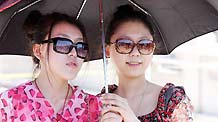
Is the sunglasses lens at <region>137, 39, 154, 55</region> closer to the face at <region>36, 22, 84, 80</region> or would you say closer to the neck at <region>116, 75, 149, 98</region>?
the neck at <region>116, 75, 149, 98</region>

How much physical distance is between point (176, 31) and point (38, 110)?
83 cm

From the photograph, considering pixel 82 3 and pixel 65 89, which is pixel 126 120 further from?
pixel 82 3

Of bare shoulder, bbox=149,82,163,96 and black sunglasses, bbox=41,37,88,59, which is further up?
black sunglasses, bbox=41,37,88,59

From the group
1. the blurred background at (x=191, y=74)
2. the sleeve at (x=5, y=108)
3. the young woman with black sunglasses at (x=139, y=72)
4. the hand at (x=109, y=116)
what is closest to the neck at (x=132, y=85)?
the young woman with black sunglasses at (x=139, y=72)

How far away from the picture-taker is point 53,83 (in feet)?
6.35

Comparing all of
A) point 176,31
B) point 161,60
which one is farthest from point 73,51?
point 161,60

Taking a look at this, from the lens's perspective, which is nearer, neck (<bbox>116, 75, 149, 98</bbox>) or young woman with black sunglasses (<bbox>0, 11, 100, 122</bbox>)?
young woman with black sunglasses (<bbox>0, 11, 100, 122</bbox>)

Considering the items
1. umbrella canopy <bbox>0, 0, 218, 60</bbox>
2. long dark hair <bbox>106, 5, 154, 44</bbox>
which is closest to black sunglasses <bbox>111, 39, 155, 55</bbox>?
long dark hair <bbox>106, 5, 154, 44</bbox>

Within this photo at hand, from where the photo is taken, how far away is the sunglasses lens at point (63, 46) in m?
1.86

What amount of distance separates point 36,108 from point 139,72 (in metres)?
0.49

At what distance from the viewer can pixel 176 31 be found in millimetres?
2270

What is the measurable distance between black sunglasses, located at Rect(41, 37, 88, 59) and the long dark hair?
0.25 meters

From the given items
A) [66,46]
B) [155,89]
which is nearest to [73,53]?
[66,46]

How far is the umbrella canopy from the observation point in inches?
80.2
